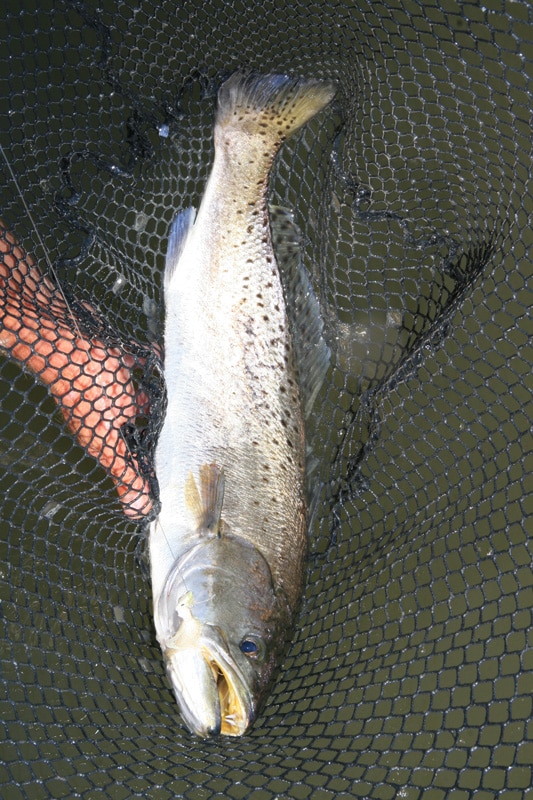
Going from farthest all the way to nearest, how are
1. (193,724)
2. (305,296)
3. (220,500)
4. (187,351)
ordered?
1. (305,296)
2. (187,351)
3. (220,500)
4. (193,724)

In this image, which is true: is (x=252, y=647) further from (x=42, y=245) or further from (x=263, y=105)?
(x=263, y=105)

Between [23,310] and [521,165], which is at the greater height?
[521,165]

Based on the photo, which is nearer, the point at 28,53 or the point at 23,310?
the point at 23,310

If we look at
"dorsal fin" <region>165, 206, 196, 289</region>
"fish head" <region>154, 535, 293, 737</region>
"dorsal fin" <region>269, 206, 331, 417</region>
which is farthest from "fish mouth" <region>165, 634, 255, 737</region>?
"dorsal fin" <region>165, 206, 196, 289</region>

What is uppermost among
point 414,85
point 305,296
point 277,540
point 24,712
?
point 414,85

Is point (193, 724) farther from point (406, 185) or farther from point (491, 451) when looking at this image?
→ point (406, 185)

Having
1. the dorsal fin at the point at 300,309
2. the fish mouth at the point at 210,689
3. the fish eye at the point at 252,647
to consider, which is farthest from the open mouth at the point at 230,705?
the dorsal fin at the point at 300,309

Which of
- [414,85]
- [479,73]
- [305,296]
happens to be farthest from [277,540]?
[479,73]

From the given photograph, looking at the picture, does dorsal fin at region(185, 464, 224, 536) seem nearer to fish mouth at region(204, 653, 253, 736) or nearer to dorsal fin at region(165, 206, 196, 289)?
fish mouth at region(204, 653, 253, 736)
